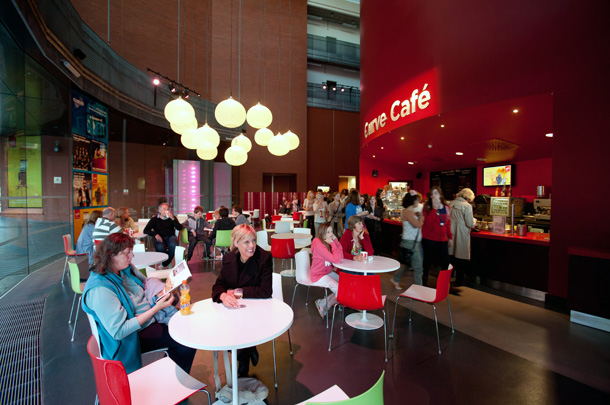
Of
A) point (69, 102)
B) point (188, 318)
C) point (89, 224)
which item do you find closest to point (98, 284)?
point (188, 318)

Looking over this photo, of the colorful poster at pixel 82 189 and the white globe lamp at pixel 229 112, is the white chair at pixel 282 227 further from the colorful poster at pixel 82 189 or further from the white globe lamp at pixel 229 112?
the colorful poster at pixel 82 189

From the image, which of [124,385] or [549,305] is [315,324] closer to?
[124,385]

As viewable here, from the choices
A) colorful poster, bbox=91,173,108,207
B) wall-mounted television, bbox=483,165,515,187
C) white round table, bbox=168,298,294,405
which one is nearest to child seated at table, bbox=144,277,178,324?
white round table, bbox=168,298,294,405

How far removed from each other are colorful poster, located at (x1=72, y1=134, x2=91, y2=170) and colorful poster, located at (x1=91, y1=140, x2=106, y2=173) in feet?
0.52

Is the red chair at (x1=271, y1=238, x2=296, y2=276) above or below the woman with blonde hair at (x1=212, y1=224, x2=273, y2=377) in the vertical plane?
below

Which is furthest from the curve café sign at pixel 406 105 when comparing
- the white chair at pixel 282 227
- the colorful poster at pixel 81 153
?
the colorful poster at pixel 81 153

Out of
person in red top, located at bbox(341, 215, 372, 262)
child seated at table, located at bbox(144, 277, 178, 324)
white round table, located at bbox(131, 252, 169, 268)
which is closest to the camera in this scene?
child seated at table, located at bbox(144, 277, 178, 324)

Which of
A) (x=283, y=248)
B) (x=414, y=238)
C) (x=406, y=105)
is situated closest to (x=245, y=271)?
(x=283, y=248)

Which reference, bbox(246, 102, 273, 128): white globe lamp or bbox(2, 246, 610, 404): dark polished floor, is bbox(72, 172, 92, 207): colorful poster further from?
bbox(246, 102, 273, 128): white globe lamp

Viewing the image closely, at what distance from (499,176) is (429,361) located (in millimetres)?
9373

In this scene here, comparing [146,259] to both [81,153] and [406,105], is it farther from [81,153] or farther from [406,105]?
[406,105]

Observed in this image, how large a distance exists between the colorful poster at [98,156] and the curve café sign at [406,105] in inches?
274

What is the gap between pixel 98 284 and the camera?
6.19 feet

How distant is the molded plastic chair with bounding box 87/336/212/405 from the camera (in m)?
1.32
